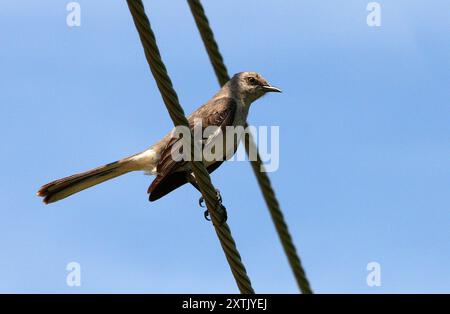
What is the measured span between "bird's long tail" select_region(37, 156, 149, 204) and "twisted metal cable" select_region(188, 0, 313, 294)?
1.59 metres

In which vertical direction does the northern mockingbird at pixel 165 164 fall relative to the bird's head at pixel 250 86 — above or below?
below

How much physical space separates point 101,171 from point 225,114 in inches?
60.5

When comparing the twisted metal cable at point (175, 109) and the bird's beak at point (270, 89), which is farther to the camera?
the bird's beak at point (270, 89)

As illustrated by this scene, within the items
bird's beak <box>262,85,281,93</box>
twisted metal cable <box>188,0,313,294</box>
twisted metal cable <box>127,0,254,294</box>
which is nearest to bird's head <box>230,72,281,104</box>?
bird's beak <box>262,85,281,93</box>

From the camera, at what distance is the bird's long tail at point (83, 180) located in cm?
776

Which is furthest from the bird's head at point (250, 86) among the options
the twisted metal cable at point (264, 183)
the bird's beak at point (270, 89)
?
the twisted metal cable at point (264, 183)

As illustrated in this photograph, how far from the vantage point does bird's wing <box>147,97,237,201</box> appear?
7320 millimetres

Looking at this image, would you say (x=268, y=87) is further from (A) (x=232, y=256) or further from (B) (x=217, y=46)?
(A) (x=232, y=256)

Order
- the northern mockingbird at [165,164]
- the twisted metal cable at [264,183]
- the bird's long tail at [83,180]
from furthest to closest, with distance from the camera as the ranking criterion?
the bird's long tail at [83,180], the northern mockingbird at [165,164], the twisted metal cable at [264,183]

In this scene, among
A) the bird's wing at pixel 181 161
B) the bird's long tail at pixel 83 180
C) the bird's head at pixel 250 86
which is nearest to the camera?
the bird's wing at pixel 181 161

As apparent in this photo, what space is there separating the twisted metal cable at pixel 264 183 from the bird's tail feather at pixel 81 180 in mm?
1633

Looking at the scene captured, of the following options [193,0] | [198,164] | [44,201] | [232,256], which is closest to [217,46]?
[193,0]

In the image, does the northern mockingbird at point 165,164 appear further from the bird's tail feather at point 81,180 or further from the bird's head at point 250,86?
the bird's head at point 250,86

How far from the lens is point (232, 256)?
16.9 ft
